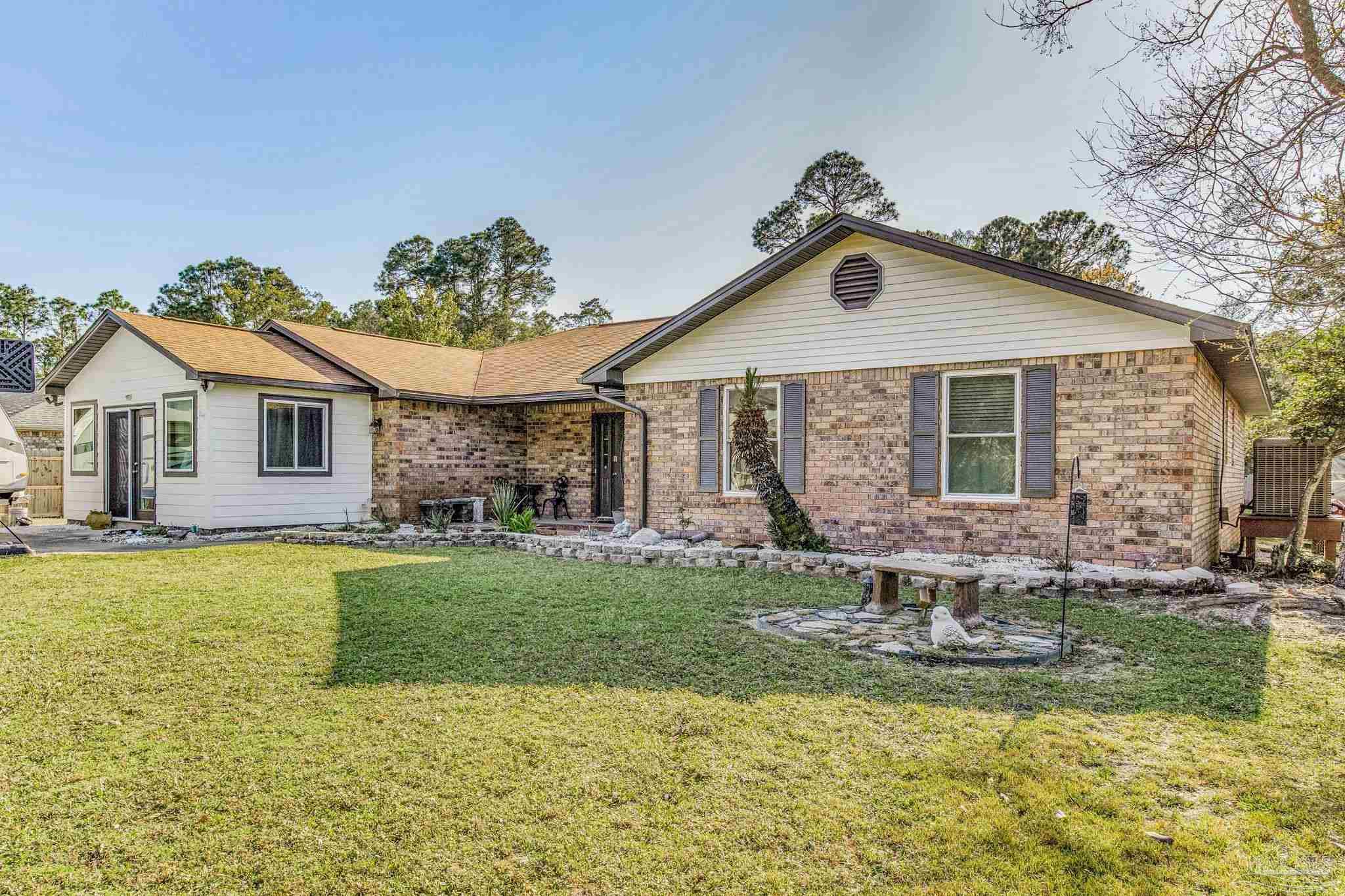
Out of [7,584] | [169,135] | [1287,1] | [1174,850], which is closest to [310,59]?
[169,135]

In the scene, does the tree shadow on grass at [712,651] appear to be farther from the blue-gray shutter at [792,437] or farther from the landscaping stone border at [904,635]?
the blue-gray shutter at [792,437]

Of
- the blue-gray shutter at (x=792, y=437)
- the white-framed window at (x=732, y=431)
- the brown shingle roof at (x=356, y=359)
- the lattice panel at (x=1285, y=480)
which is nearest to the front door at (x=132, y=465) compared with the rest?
the brown shingle roof at (x=356, y=359)

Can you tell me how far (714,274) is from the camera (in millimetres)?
24328

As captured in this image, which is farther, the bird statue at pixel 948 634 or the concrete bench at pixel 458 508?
the concrete bench at pixel 458 508

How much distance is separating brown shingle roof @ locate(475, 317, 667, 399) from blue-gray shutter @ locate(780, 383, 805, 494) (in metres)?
4.56

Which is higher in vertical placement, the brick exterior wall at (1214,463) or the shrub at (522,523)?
the brick exterior wall at (1214,463)

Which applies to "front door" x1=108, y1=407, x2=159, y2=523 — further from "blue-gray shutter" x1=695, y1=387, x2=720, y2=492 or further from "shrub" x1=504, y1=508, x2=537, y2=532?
"blue-gray shutter" x1=695, y1=387, x2=720, y2=492

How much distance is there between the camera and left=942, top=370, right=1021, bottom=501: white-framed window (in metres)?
9.16

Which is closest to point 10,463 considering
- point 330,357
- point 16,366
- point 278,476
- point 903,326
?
point 16,366

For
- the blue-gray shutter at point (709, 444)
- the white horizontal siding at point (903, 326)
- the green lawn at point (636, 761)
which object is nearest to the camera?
the green lawn at point (636, 761)

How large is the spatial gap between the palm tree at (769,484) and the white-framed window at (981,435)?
5.89 ft

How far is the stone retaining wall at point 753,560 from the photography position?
7.50m

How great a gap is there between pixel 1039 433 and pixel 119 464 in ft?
52.2

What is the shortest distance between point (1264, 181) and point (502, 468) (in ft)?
43.1
